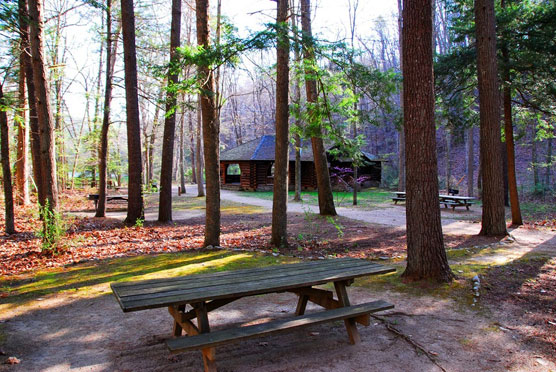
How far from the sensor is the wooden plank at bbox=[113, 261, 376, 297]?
10.5 ft

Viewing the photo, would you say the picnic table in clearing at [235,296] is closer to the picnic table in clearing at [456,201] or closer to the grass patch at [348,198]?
the grass patch at [348,198]

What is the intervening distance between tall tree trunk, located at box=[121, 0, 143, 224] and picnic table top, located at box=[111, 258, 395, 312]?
876 centimetres

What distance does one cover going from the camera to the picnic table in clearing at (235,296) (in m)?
2.90

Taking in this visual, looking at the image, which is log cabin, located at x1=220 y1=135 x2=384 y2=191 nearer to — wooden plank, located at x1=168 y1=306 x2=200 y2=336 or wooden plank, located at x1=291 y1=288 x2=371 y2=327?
wooden plank, located at x1=291 y1=288 x2=371 y2=327

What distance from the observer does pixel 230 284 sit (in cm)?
339

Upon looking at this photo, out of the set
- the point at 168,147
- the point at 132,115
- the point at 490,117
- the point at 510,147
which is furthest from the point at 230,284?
the point at 510,147

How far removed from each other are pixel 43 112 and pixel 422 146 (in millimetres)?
6801

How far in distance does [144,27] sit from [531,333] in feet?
47.5

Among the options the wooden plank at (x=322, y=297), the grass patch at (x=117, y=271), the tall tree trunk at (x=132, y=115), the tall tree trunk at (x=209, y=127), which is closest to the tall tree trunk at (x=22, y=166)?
the tall tree trunk at (x=132, y=115)

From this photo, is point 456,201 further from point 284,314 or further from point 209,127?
point 284,314

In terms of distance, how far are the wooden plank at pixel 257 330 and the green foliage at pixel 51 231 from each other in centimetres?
541

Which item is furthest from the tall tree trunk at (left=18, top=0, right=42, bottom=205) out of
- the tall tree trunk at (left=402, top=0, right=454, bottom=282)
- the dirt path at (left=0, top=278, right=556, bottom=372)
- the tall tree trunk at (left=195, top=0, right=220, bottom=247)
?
the tall tree trunk at (left=402, top=0, right=454, bottom=282)

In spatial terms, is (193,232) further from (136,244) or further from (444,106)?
(444,106)

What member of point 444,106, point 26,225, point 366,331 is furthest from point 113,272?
point 444,106
